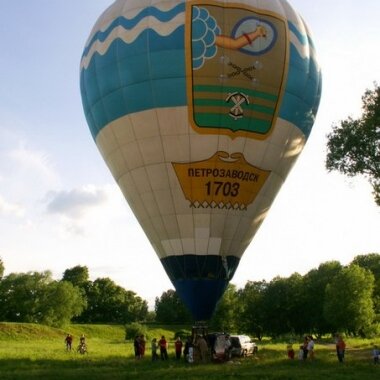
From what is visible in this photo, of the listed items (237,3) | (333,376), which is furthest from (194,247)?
(237,3)

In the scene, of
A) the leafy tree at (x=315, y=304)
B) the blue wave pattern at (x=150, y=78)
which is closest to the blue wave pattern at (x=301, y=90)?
the blue wave pattern at (x=150, y=78)

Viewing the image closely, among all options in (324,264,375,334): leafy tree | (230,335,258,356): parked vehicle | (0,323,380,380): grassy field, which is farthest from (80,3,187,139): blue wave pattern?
(324,264,375,334): leafy tree

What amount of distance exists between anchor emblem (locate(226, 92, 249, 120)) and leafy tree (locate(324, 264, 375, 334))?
34.2m

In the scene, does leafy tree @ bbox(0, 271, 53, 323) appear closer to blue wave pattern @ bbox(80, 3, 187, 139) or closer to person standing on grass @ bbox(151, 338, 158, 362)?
person standing on grass @ bbox(151, 338, 158, 362)

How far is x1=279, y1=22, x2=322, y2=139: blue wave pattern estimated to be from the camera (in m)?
20.5

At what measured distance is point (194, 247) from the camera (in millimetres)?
19234

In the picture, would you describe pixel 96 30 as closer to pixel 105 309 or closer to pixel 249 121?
pixel 249 121

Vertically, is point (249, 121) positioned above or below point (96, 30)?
below

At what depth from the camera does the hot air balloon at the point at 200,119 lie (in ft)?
62.7

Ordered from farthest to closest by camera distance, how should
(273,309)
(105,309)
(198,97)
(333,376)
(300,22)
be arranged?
(105,309)
(273,309)
(300,22)
(198,97)
(333,376)

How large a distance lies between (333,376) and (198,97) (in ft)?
33.7

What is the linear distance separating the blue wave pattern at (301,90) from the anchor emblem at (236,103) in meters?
1.84

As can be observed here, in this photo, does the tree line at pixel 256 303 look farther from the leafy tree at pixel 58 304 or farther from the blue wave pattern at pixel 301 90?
the blue wave pattern at pixel 301 90

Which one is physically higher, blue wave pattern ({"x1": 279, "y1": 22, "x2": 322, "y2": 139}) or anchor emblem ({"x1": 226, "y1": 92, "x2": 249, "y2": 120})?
blue wave pattern ({"x1": 279, "y1": 22, "x2": 322, "y2": 139})
